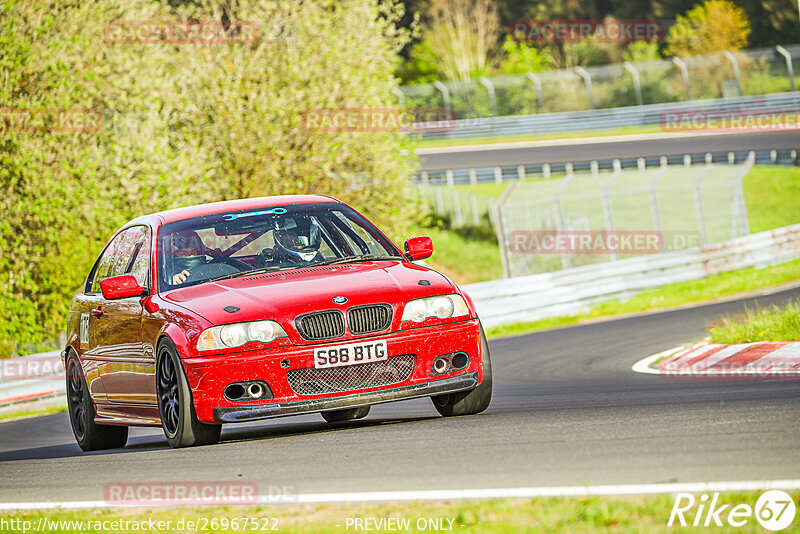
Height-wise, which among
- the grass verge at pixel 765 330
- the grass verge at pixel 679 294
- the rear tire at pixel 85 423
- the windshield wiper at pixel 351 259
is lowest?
the grass verge at pixel 679 294

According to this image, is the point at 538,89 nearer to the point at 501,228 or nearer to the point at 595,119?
the point at 595,119

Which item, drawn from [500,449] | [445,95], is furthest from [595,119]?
[500,449]

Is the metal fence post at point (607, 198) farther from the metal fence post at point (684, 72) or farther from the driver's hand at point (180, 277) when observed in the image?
the metal fence post at point (684, 72)

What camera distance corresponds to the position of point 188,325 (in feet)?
24.8

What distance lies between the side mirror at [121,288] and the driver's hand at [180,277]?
0.76ft

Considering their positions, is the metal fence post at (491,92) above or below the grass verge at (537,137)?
above

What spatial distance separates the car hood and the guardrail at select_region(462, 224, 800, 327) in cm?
1033

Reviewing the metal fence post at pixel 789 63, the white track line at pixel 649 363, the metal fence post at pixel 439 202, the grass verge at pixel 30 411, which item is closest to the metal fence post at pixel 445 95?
the metal fence post at pixel 439 202

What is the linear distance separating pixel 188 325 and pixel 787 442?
358 cm

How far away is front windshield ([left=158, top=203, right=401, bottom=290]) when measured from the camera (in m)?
8.42

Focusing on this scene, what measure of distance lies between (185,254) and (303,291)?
1.28m

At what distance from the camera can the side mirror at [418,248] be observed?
882 cm

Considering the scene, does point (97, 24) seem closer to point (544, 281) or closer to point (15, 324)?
point (15, 324)

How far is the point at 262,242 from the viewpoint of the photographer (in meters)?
8.65
